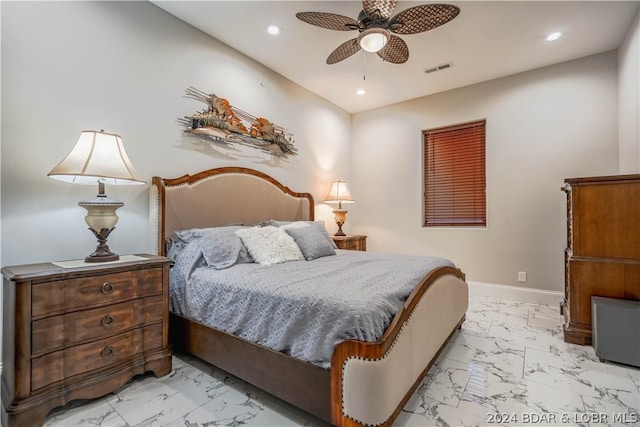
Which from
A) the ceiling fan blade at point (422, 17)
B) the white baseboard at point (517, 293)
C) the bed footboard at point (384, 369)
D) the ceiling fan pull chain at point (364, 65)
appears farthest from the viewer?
the white baseboard at point (517, 293)

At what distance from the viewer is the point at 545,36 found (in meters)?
2.92

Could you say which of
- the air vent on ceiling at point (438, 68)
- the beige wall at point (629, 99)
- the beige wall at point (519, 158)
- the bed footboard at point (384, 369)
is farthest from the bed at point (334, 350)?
the air vent on ceiling at point (438, 68)

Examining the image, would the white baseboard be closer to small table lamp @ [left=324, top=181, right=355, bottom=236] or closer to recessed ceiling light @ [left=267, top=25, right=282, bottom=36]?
small table lamp @ [left=324, top=181, right=355, bottom=236]

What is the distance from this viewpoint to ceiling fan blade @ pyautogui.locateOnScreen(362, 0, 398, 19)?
81.6 inches

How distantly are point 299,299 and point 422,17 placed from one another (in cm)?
211

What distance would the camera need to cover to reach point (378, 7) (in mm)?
2107

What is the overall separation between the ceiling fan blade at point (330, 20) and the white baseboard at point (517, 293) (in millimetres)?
3426

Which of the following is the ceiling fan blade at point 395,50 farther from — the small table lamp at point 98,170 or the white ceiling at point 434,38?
the small table lamp at point 98,170

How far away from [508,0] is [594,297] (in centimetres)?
248

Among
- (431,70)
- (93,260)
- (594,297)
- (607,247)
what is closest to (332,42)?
(431,70)

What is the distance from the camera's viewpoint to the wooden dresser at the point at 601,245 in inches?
86.8

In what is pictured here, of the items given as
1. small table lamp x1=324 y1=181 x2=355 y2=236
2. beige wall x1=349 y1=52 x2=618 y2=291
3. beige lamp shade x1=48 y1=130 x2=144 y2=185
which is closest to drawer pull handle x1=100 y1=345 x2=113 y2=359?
beige lamp shade x1=48 y1=130 x2=144 y2=185

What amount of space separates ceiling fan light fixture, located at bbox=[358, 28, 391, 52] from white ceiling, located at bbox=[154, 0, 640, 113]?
17.9 inches

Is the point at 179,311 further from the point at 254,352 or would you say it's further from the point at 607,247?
the point at 607,247
